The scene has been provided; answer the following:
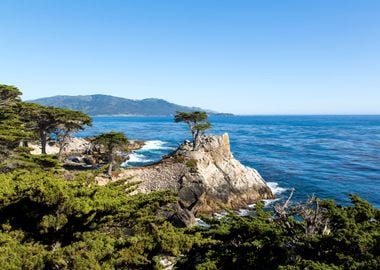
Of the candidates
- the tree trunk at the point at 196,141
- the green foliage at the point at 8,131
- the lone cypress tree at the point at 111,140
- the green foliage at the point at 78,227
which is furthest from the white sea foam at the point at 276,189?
the green foliage at the point at 78,227

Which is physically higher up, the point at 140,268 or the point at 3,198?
the point at 3,198

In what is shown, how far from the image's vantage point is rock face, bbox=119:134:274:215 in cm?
3512

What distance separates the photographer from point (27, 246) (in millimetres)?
11344

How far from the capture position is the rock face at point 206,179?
35.1 meters

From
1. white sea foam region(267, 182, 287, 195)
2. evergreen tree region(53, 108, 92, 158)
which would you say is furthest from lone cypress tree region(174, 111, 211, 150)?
evergreen tree region(53, 108, 92, 158)

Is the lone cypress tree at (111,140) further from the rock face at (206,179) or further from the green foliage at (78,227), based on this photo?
the green foliage at (78,227)

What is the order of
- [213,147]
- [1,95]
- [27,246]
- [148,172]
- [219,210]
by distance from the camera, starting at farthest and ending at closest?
[213,147], [148,172], [219,210], [1,95], [27,246]

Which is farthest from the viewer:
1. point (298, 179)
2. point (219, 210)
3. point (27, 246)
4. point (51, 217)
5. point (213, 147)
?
point (298, 179)

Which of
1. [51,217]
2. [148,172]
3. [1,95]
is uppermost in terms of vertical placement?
[1,95]

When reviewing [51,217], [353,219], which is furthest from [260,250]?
[51,217]

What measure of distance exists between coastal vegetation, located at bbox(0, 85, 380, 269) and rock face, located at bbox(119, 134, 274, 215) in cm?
1984

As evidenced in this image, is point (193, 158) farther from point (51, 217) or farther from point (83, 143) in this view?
point (83, 143)

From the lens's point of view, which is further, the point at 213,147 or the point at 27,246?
the point at 213,147

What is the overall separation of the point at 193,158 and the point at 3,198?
27.7 metres
